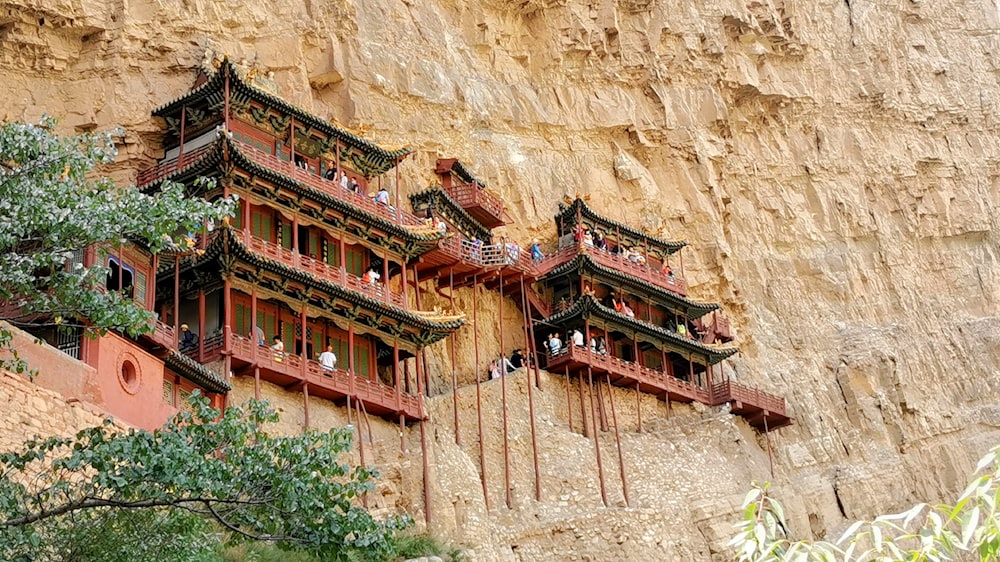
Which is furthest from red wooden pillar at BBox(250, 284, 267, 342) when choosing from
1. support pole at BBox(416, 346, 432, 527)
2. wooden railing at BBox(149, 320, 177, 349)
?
support pole at BBox(416, 346, 432, 527)

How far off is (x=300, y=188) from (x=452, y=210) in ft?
24.2

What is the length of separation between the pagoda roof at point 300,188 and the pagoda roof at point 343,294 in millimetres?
2215

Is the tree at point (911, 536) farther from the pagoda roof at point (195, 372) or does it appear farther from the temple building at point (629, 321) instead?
the temple building at point (629, 321)

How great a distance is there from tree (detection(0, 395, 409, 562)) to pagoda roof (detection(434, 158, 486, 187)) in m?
27.2

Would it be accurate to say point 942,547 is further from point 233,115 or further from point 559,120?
point 559,120

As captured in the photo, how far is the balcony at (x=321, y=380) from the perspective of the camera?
33.3m

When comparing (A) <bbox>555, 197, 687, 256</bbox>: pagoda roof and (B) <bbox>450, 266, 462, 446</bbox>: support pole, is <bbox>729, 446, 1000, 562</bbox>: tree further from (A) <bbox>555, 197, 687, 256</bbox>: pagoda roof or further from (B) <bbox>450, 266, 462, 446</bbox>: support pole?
(A) <bbox>555, 197, 687, 256</bbox>: pagoda roof

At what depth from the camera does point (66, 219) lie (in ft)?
52.4

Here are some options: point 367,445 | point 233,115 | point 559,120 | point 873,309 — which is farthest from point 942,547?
point 873,309

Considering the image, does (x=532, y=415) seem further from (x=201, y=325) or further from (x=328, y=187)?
(x=201, y=325)

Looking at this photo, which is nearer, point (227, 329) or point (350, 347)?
point (227, 329)

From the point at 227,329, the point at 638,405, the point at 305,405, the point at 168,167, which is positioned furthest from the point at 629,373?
the point at 168,167

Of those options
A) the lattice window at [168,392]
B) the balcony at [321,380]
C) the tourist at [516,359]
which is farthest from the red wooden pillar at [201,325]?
the tourist at [516,359]

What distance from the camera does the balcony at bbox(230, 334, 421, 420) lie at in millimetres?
33281
